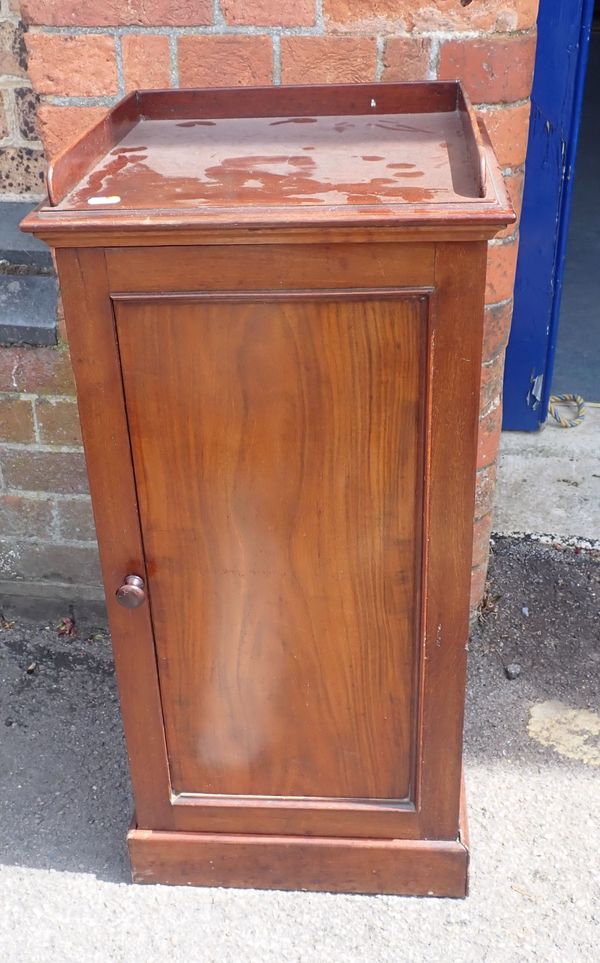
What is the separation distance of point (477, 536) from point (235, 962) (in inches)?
43.4

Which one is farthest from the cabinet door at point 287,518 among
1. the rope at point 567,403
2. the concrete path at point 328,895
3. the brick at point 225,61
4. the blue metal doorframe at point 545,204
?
the rope at point 567,403

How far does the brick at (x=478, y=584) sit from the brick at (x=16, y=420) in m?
1.15

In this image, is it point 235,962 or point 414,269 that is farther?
point 235,962

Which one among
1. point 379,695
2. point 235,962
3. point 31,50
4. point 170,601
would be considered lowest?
point 235,962

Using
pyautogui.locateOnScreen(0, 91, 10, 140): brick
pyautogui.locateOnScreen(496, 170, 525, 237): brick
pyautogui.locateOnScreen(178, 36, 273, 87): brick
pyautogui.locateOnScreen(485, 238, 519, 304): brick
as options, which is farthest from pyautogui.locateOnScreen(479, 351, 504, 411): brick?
pyautogui.locateOnScreen(0, 91, 10, 140): brick

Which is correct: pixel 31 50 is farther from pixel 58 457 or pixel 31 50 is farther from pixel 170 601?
pixel 170 601

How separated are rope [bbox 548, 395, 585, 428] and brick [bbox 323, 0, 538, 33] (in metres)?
1.76

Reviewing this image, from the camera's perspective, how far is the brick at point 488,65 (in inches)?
67.6

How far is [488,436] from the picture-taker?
7.13 ft

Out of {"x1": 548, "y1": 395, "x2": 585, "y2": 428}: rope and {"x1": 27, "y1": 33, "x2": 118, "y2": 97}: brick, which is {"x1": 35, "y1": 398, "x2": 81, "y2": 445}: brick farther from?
{"x1": 548, "y1": 395, "x2": 585, "y2": 428}: rope

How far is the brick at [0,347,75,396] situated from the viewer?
2170 millimetres

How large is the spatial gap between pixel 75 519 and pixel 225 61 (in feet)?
3.78

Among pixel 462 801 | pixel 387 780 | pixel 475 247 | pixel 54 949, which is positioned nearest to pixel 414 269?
pixel 475 247

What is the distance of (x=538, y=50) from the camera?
96.7 inches
